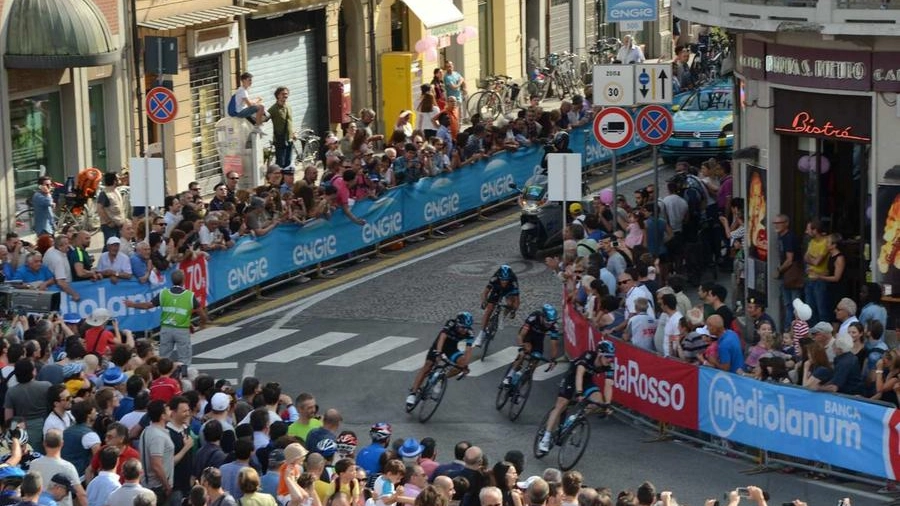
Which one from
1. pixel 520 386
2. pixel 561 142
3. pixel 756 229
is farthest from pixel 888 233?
pixel 561 142

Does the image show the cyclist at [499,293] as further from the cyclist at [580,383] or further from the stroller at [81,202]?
the stroller at [81,202]

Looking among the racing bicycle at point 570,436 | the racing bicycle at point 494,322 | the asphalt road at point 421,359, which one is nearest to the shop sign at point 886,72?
the asphalt road at point 421,359

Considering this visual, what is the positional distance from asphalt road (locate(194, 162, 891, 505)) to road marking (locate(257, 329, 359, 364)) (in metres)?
0.01

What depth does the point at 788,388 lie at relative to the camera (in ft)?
62.1

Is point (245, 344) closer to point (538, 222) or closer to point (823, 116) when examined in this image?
point (538, 222)

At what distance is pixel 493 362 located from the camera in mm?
23938

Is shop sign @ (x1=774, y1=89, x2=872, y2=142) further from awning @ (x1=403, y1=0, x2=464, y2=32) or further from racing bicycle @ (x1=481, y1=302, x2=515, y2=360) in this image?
awning @ (x1=403, y1=0, x2=464, y2=32)

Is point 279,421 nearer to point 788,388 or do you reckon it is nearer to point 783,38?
point 788,388

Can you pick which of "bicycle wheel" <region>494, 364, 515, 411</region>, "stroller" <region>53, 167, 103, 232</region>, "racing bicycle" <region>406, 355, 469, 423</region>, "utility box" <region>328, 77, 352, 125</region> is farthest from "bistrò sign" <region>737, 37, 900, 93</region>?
"utility box" <region>328, 77, 352, 125</region>

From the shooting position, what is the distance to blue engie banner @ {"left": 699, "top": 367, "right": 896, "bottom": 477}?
18375 millimetres

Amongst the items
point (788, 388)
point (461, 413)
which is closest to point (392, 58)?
point (461, 413)

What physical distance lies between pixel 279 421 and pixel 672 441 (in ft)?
17.5

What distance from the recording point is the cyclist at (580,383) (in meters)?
19.8

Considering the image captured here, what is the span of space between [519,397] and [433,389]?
93cm
